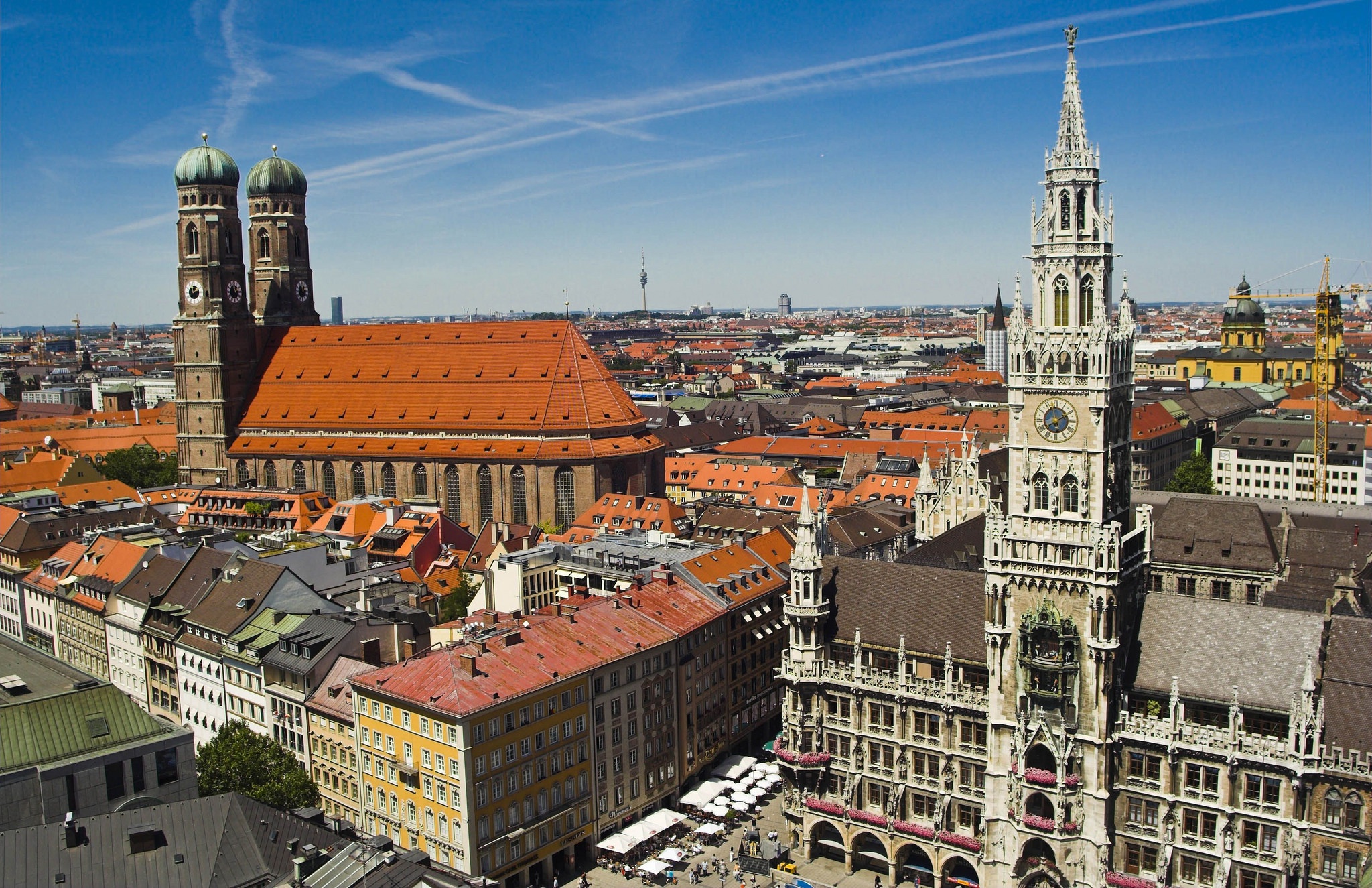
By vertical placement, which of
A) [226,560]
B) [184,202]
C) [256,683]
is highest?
[184,202]

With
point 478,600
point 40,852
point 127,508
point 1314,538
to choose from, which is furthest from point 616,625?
point 127,508

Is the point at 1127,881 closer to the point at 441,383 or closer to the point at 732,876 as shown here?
the point at 732,876

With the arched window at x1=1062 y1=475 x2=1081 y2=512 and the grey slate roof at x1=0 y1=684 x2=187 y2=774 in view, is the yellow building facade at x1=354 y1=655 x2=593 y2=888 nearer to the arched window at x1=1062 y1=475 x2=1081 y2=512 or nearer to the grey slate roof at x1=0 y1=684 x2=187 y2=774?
the grey slate roof at x1=0 y1=684 x2=187 y2=774

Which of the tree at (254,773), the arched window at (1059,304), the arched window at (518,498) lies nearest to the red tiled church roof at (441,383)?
the arched window at (518,498)

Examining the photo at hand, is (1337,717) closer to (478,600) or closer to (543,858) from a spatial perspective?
(543,858)


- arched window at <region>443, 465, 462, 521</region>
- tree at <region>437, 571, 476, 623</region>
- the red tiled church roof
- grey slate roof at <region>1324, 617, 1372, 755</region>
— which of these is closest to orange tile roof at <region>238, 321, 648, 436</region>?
the red tiled church roof

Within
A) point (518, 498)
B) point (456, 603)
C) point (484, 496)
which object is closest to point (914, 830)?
point (456, 603)
